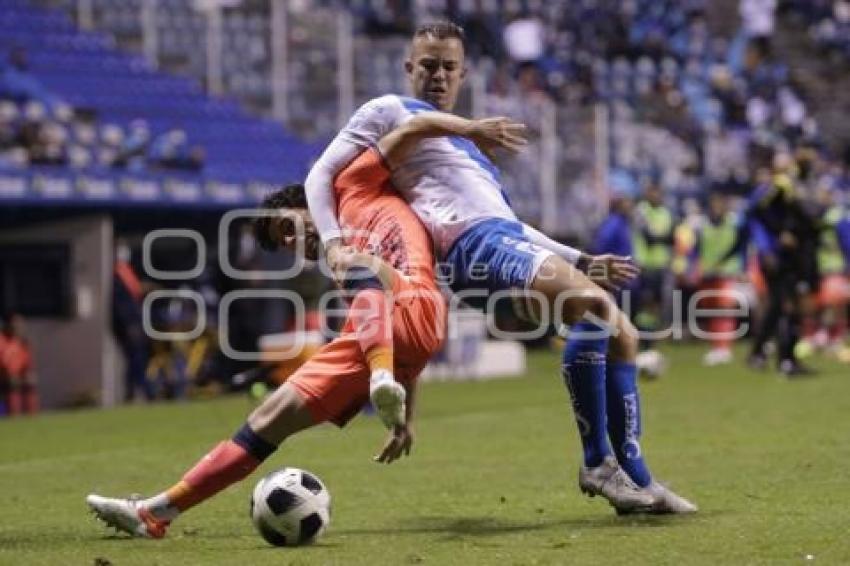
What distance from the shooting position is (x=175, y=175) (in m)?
21.9

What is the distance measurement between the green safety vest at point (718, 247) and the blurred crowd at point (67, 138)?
7178 millimetres

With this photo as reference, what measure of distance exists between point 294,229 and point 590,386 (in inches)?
59.0

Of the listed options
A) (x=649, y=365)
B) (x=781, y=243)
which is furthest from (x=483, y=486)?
(x=781, y=243)

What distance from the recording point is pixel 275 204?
27.9 ft

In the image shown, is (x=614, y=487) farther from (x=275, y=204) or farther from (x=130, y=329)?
(x=130, y=329)

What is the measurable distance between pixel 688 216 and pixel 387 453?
22111mm

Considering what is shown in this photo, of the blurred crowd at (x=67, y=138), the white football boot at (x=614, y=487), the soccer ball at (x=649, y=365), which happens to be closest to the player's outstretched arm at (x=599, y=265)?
the white football boot at (x=614, y=487)

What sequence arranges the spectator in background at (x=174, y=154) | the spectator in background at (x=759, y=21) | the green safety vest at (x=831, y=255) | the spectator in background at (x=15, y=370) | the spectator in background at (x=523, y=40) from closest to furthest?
the spectator in background at (x=15, y=370)
the spectator in background at (x=174, y=154)
the green safety vest at (x=831, y=255)
the spectator in background at (x=523, y=40)
the spectator in background at (x=759, y=21)

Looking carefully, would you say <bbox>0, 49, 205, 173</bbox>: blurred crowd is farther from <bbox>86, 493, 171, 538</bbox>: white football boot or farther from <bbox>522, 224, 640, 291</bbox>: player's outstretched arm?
<bbox>522, 224, 640, 291</bbox>: player's outstretched arm

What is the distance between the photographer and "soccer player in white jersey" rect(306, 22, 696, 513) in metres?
8.04

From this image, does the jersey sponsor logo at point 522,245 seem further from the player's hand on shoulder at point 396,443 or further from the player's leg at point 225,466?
the player's leg at point 225,466

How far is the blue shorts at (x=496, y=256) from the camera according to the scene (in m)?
7.88

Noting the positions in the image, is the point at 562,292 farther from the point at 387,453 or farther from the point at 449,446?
the point at 449,446

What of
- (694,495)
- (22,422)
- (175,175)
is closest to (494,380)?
(175,175)
